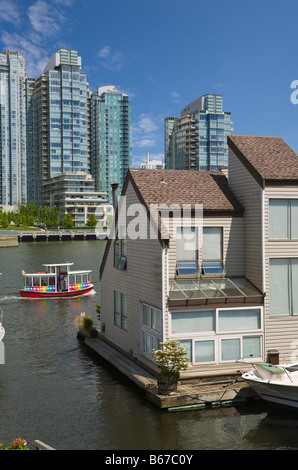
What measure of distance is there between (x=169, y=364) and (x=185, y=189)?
27.0 feet

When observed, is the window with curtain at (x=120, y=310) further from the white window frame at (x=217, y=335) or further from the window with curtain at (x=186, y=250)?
the white window frame at (x=217, y=335)

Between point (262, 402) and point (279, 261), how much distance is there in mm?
5742

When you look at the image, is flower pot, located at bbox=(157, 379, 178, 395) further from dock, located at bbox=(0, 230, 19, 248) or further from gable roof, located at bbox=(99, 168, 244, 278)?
dock, located at bbox=(0, 230, 19, 248)

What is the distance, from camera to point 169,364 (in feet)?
60.1

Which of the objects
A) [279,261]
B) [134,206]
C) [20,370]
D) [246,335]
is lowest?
[20,370]

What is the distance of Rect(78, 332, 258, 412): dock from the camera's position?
1851cm

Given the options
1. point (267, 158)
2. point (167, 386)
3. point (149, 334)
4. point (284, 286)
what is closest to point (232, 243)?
point (284, 286)

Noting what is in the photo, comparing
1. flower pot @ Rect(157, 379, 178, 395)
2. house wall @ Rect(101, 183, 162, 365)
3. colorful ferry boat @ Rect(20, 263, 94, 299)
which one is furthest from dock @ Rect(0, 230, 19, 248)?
flower pot @ Rect(157, 379, 178, 395)

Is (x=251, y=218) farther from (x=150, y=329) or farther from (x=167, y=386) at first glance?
(x=167, y=386)

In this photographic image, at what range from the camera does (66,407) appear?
19.9m

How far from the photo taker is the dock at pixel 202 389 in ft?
60.7
